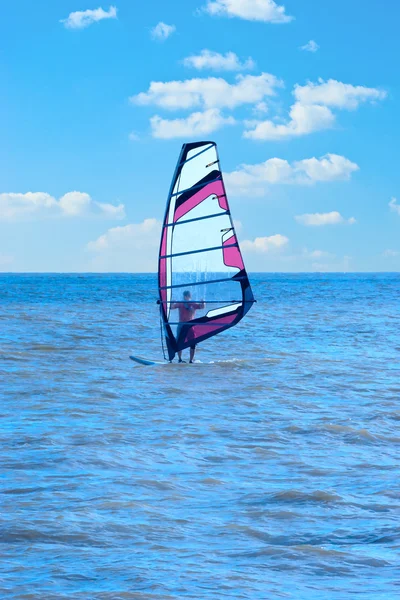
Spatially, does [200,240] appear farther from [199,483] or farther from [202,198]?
[199,483]

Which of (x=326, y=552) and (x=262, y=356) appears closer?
(x=326, y=552)

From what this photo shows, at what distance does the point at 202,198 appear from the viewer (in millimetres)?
14266

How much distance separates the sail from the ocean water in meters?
1.55

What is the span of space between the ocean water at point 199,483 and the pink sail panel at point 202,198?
9.47 ft

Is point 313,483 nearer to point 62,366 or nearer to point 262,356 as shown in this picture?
point 62,366

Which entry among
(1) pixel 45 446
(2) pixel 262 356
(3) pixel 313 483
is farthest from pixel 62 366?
(3) pixel 313 483

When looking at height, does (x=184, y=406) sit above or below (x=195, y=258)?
below

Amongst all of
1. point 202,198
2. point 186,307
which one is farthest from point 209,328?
→ point 202,198

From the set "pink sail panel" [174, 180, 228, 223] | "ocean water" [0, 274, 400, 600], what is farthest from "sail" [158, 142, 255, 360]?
"ocean water" [0, 274, 400, 600]

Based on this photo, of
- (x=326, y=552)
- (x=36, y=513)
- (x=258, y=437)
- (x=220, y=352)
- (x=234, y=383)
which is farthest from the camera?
(x=220, y=352)

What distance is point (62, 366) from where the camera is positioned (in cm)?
1440

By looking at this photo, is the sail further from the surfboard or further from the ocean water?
the ocean water

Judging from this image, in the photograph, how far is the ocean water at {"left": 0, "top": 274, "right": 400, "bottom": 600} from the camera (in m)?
4.62

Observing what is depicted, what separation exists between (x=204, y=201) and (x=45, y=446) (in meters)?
7.46
